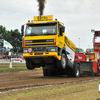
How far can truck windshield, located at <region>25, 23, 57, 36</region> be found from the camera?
42.4ft

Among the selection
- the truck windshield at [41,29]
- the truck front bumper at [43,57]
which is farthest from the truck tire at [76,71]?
the truck windshield at [41,29]

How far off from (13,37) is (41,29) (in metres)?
66.6

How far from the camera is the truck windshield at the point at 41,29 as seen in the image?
12938 millimetres

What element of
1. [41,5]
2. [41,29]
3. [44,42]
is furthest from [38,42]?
[41,5]

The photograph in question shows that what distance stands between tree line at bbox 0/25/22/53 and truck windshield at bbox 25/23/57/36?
2411 inches

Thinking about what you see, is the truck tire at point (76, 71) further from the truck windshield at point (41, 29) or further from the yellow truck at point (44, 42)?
the truck windshield at point (41, 29)

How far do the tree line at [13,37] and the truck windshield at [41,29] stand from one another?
61.2 meters

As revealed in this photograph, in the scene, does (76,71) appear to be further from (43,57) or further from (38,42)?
(38,42)

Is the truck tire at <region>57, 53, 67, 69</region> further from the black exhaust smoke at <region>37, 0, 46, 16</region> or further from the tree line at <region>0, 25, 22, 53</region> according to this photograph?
the tree line at <region>0, 25, 22, 53</region>

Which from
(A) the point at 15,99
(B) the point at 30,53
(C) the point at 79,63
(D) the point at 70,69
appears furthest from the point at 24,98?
(C) the point at 79,63

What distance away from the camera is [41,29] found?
13.1 m

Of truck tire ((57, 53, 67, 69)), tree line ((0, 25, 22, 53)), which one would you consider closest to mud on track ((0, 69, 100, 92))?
truck tire ((57, 53, 67, 69))

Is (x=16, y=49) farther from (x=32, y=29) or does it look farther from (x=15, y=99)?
(x=15, y=99)

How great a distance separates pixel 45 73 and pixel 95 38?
6167mm
